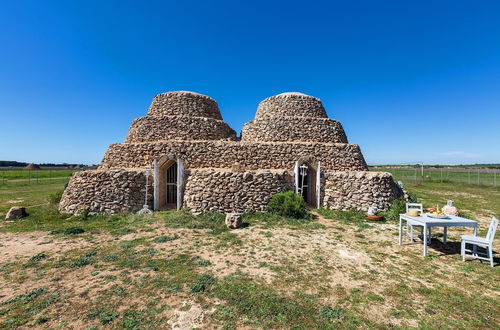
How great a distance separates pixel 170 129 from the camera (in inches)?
559

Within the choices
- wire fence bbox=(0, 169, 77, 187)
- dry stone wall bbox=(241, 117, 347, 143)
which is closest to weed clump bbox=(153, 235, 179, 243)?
dry stone wall bbox=(241, 117, 347, 143)

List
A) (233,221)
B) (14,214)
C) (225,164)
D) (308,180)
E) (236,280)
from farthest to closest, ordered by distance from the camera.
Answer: (308,180)
(225,164)
(14,214)
(233,221)
(236,280)

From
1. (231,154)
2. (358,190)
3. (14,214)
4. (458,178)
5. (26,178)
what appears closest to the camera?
(14,214)

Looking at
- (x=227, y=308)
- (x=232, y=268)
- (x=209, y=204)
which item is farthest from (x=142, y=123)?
(x=227, y=308)

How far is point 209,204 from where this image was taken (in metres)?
10.5

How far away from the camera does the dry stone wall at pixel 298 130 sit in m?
14.2

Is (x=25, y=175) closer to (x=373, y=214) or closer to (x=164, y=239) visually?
(x=164, y=239)

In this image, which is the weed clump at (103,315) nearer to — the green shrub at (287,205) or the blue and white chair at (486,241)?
the green shrub at (287,205)

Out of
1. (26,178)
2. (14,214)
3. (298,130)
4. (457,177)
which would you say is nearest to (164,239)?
(14,214)

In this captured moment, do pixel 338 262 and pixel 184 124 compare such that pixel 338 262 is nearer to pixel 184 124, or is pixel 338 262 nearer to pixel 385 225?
pixel 385 225

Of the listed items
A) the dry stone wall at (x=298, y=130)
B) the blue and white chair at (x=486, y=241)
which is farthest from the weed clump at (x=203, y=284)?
the dry stone wall at (x=298, y=130)

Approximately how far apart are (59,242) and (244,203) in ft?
24.2

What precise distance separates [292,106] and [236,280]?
13.3 m

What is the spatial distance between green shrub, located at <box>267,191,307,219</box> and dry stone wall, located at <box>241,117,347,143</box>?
4.91 metres
